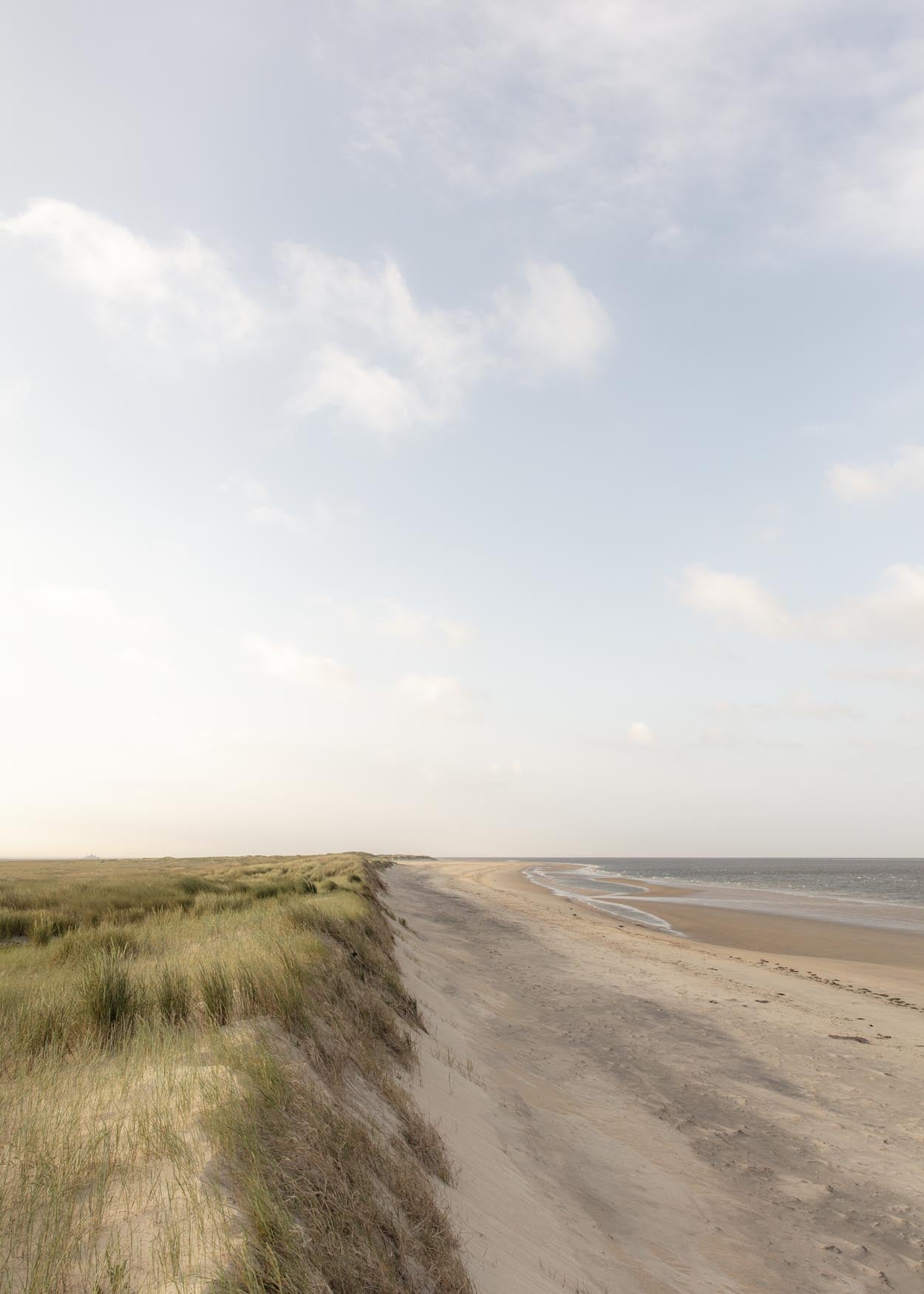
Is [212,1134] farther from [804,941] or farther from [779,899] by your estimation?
[779,899]

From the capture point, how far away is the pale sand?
5418mm

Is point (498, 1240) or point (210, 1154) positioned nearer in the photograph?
point (210, 1154)

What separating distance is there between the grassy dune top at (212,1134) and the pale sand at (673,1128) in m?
0.83

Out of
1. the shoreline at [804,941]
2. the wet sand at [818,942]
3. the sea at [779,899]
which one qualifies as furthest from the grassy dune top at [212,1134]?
the sea at [779,899]

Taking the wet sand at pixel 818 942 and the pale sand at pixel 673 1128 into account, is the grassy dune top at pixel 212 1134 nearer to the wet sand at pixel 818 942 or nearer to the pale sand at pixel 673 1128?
the pale sand at pixel 673 1128

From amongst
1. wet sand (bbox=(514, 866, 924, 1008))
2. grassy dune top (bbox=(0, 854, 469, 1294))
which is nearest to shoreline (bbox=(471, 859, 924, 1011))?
wet sand (bbox=(514, 866, 924, 1008))

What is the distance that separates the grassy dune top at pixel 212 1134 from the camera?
8.27ft

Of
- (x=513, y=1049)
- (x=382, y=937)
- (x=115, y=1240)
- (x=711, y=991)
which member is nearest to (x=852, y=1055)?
(x=711, y=991)

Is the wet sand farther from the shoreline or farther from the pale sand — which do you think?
the pale sand

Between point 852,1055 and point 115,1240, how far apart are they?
12752 millimetres

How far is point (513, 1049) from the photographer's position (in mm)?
10422

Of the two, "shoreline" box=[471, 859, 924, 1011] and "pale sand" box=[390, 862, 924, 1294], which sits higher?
"pale sand" box=[390, 862, 924, 1294]

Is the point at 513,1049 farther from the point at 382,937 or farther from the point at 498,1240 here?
the point at 498,1240

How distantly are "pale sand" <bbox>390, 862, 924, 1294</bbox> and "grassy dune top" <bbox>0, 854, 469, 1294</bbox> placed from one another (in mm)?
834
